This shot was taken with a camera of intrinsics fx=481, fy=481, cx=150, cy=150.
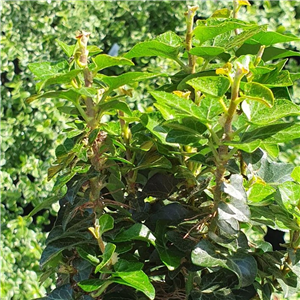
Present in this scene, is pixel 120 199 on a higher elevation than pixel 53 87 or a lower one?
higher

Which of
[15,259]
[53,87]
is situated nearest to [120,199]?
[15,259]

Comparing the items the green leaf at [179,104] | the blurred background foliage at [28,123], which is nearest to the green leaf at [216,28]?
the green leaf at [179,104]

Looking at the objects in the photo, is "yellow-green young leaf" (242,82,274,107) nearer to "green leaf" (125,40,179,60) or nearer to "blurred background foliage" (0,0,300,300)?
"green leaf" (125,40,179,60)

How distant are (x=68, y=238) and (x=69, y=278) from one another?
9 cm

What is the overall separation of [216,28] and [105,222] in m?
0.28

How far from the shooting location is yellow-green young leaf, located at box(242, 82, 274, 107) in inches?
21.6

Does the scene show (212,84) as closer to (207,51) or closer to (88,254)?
(207,51)

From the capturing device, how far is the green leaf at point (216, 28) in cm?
59

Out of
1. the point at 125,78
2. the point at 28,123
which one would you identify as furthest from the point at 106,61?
the point at 28,123

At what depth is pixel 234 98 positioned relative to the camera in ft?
1.82

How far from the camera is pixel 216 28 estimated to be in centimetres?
60

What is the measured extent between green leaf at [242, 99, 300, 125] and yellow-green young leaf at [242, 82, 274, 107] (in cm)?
1

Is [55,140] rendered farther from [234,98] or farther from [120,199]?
[234,98]

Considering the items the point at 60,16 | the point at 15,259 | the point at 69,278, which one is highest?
the point at 69,278
